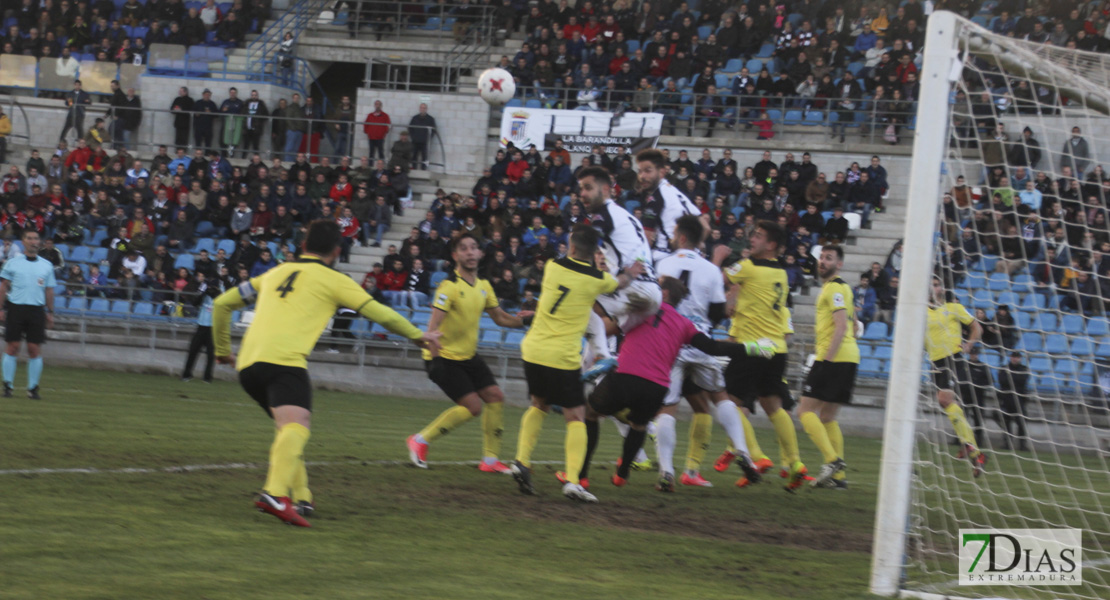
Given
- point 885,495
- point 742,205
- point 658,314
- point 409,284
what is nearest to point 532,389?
point 658,314

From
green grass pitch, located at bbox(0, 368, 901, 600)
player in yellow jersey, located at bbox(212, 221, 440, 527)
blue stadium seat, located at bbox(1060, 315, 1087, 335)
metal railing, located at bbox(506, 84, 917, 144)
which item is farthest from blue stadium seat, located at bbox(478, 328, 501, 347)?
player in yellow jersey, located at bbox(212, 221, 440, 527)

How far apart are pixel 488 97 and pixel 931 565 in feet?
66.1

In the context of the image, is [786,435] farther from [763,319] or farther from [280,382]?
[280,382]

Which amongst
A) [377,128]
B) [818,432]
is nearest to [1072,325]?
[818,432]

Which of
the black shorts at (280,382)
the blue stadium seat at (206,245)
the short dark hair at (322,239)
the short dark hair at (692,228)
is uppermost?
the short dark hair at (692,228)

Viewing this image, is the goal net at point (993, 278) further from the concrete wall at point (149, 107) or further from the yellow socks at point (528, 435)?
the concrete wall at point (149, 107)

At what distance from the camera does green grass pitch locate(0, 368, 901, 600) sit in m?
5.48

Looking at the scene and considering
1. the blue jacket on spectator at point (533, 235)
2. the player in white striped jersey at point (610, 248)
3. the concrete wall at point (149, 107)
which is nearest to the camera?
the player in white striped jersey at point (610, 248)

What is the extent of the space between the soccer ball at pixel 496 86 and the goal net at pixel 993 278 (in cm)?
1511

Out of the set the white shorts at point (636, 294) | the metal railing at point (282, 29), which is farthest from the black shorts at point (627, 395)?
the metal railing at point (282, 29)

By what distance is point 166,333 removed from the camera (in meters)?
23.0

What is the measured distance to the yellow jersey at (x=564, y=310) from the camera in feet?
28.4

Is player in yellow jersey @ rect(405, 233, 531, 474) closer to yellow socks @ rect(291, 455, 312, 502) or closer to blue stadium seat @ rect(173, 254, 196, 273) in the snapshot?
yellow socks @ rect(291, 455, 312, 502)

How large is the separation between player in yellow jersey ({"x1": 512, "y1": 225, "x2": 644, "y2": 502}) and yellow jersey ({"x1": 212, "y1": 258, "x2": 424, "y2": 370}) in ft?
5.57
